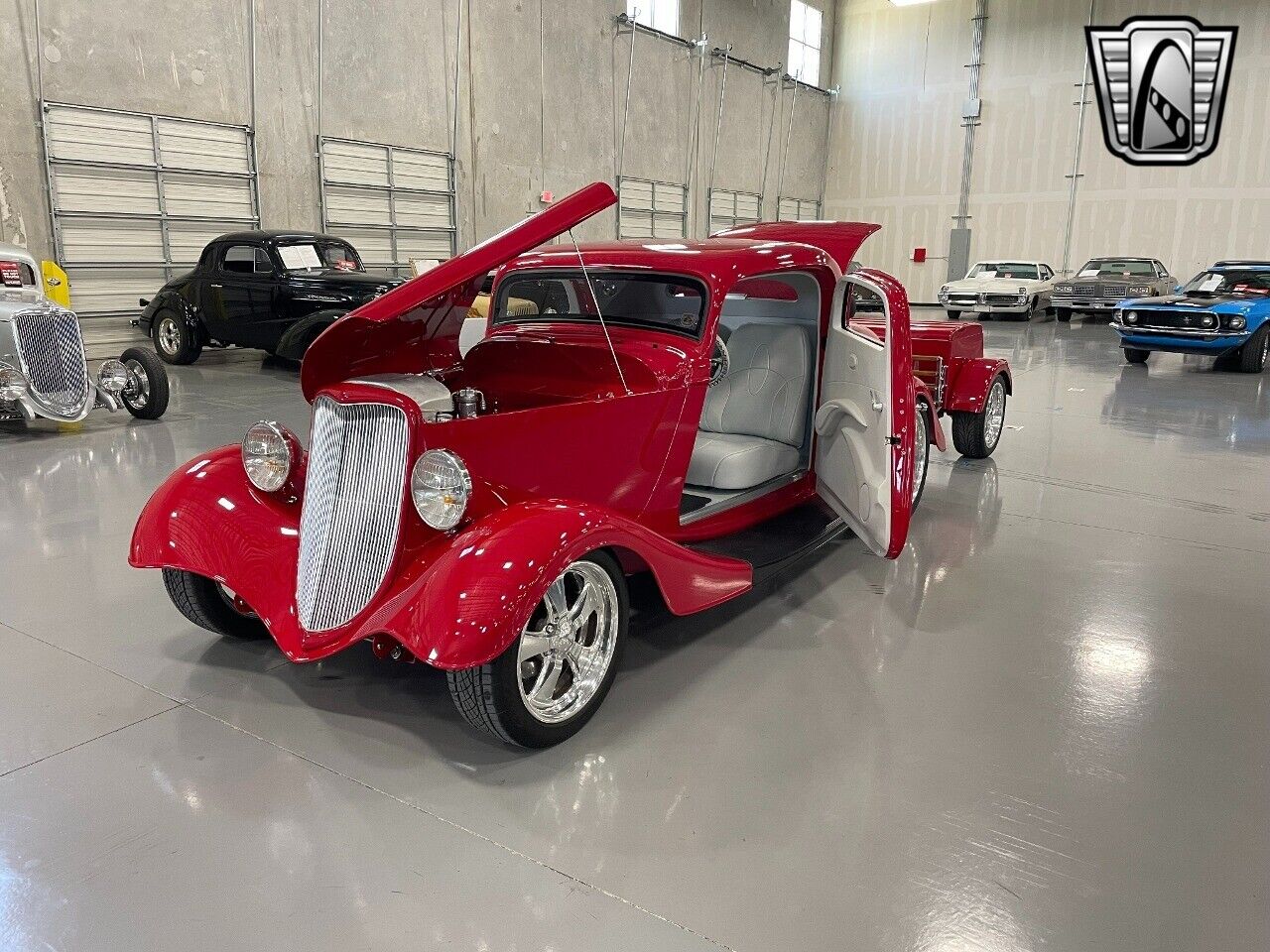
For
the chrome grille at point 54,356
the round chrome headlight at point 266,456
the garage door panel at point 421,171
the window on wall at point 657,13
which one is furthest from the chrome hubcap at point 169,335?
the window on wall at point 657,13

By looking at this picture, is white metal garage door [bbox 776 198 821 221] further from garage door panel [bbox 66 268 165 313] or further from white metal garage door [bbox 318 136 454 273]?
garage door panel [bbox 66 268 165 313]

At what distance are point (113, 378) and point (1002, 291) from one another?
662 inches

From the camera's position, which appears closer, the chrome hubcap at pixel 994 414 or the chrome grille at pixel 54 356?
the chrome hubcap at pixel 994 414

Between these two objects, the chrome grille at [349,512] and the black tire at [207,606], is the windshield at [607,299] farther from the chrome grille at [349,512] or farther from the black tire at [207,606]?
the black tire at [207,606]

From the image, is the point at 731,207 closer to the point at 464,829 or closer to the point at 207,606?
the point at 207,606

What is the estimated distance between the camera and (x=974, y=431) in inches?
243

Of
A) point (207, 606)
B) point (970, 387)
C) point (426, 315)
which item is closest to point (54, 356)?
point (207, 606)

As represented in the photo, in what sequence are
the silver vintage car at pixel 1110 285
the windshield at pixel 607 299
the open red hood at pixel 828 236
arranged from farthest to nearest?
the silver vintage car at pixel 1110 285 → the open red hood at pixel 828 236 → the windshield at pixel 607 299

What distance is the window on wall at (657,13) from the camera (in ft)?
59.4

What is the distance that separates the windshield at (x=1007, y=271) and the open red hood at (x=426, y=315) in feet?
61.2

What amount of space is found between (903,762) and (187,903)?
187 cm

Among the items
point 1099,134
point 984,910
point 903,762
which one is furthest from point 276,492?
point 1099,134

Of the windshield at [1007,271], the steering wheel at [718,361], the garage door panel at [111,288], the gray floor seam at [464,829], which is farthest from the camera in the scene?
the windshield at [1007,271]

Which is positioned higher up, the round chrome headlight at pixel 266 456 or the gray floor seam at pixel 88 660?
the round chrome headlight at pixel 266 456
